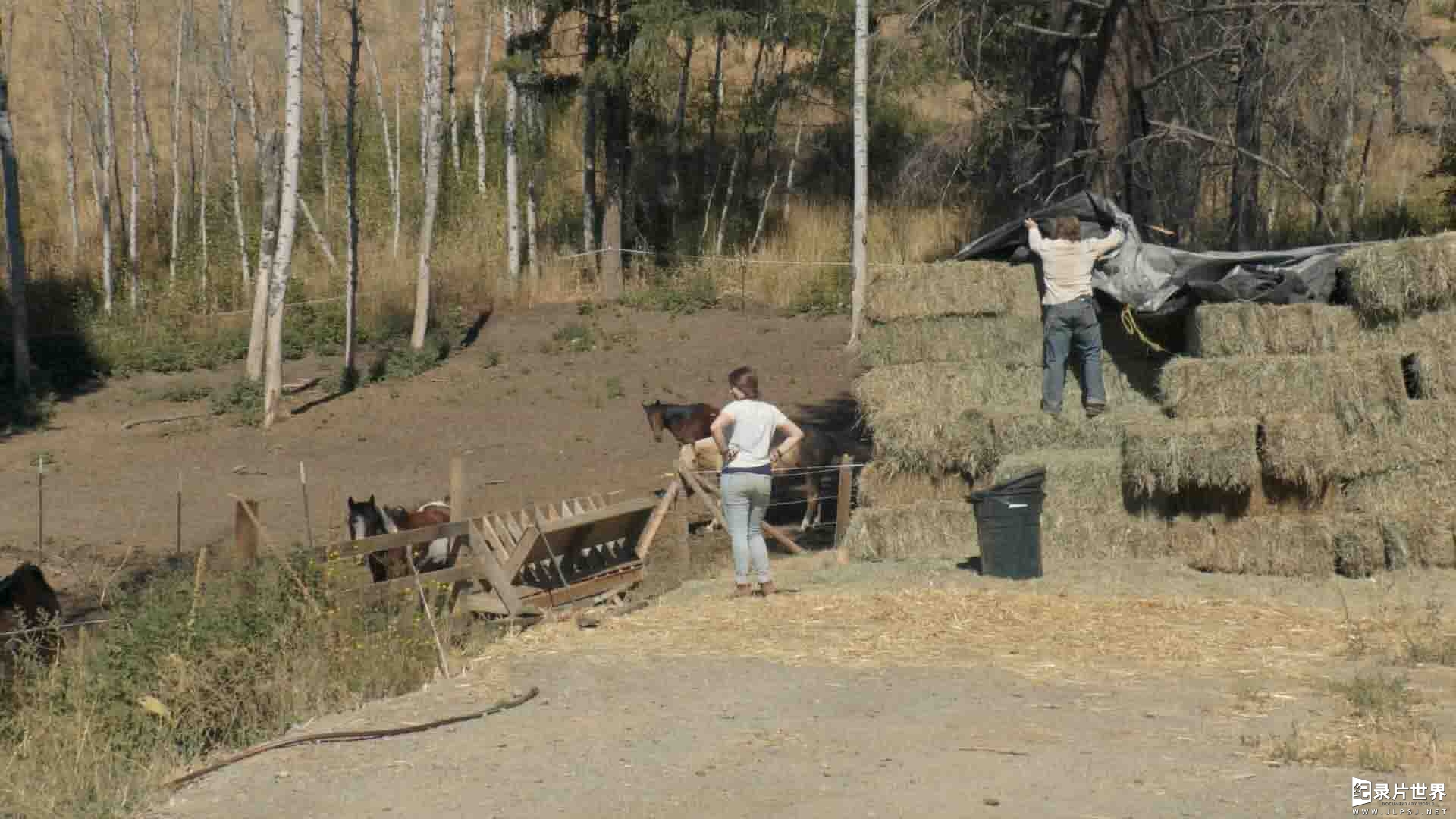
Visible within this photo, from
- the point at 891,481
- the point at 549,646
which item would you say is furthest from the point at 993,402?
the point at 549,646

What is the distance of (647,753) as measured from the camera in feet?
26.2

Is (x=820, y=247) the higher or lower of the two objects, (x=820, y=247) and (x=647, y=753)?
the higher

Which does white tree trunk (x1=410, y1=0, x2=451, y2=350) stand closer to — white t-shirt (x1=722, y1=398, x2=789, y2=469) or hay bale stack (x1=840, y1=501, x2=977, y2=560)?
hay bale stack (x1=840, y1=501, x2=977, y2=560)

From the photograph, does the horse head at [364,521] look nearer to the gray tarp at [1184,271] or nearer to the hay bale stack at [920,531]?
the hay bale stack at [920,531]

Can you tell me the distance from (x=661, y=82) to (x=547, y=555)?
60.5ft

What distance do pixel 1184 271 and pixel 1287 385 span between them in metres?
1.93

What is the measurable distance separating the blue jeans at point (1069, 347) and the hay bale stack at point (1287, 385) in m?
1.00

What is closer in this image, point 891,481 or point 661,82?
point 891,481

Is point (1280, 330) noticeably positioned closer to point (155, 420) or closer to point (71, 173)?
point (155, 420)

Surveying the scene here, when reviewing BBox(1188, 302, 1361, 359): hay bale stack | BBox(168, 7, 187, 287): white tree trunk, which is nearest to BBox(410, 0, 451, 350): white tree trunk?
BBox(168, 7, 187, 287): white tree trunk

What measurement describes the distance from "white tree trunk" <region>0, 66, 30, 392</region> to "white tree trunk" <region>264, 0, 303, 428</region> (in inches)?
172

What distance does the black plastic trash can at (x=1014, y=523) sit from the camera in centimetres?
1345

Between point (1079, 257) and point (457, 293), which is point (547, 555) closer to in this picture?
point (1079, 257)

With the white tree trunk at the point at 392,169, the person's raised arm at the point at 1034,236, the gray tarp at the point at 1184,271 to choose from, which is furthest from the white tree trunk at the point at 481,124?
the person's raised arm at the point at 1034,236
